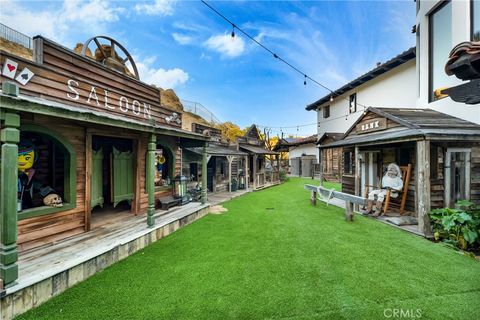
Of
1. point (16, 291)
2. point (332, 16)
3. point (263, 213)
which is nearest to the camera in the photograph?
point (16, 291)

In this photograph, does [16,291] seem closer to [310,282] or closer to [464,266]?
[310,282]

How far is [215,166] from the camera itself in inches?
489

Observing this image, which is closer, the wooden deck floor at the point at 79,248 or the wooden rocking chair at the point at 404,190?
the wooden deck floor at the point at 79,248

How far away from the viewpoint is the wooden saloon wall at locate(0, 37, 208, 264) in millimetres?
3467

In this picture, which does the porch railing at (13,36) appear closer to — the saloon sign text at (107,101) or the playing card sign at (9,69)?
the saloon sign text at (107,101)

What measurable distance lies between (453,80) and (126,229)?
10044mm

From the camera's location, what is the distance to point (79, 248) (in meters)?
3.68

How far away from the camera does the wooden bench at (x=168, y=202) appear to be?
6.73 m

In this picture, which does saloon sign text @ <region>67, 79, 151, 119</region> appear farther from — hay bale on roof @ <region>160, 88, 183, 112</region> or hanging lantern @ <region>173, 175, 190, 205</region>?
hay bale on roof @ <region>160, 88, 183, 112</region>

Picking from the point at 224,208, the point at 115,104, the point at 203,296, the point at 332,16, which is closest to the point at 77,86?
the point at 115,104

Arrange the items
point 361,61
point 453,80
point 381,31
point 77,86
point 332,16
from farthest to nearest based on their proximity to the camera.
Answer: point 361,61
point 381,31
point 332,16
point 453,80
point 77,86

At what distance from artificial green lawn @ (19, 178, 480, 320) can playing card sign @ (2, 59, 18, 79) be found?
11.8 feet

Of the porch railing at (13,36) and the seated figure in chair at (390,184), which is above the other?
the porch railing at (13,36)

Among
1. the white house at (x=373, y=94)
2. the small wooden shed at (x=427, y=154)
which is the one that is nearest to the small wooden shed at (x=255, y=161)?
the white house at (x=373, y=94)
